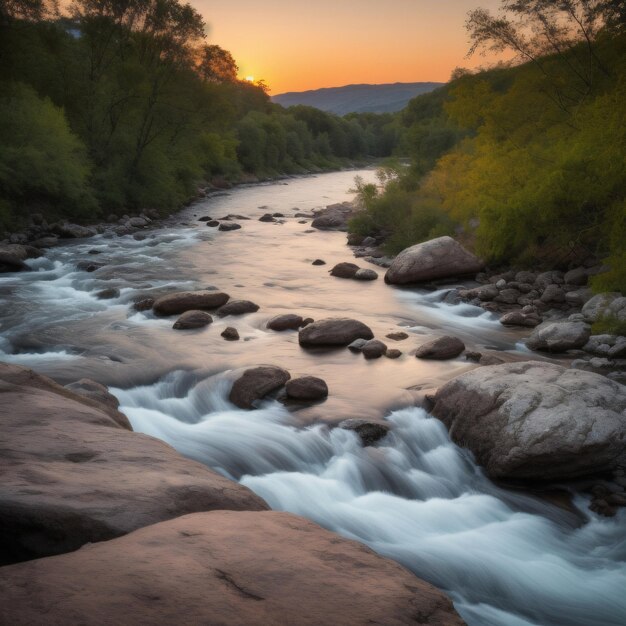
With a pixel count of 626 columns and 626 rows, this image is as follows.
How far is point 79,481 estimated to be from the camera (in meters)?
4.06

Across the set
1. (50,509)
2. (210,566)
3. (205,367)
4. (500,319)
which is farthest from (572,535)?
(500,319)

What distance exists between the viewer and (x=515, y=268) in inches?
742

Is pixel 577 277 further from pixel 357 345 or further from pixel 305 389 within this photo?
pixel 305 389

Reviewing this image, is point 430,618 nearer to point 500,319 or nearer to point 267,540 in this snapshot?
point 267,540

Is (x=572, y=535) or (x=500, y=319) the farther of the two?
(x=500, y=319)

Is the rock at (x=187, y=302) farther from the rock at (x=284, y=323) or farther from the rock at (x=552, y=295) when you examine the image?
the rock at (x=552, y=295)

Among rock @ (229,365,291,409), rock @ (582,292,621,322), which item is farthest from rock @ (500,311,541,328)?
rock @ (229,365,291,409)

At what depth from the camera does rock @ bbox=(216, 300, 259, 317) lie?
14.7 metres

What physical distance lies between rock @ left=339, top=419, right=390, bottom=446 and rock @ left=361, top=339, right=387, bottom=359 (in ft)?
10.2

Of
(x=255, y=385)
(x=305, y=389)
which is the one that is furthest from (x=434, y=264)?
(x=255, y=385)

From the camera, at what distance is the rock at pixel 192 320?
1338 cm

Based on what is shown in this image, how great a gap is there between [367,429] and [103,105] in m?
29.5

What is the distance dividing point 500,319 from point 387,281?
490 centimetres

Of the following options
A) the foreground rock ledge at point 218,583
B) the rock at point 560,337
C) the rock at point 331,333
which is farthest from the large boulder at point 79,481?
the rock at point 560,337
